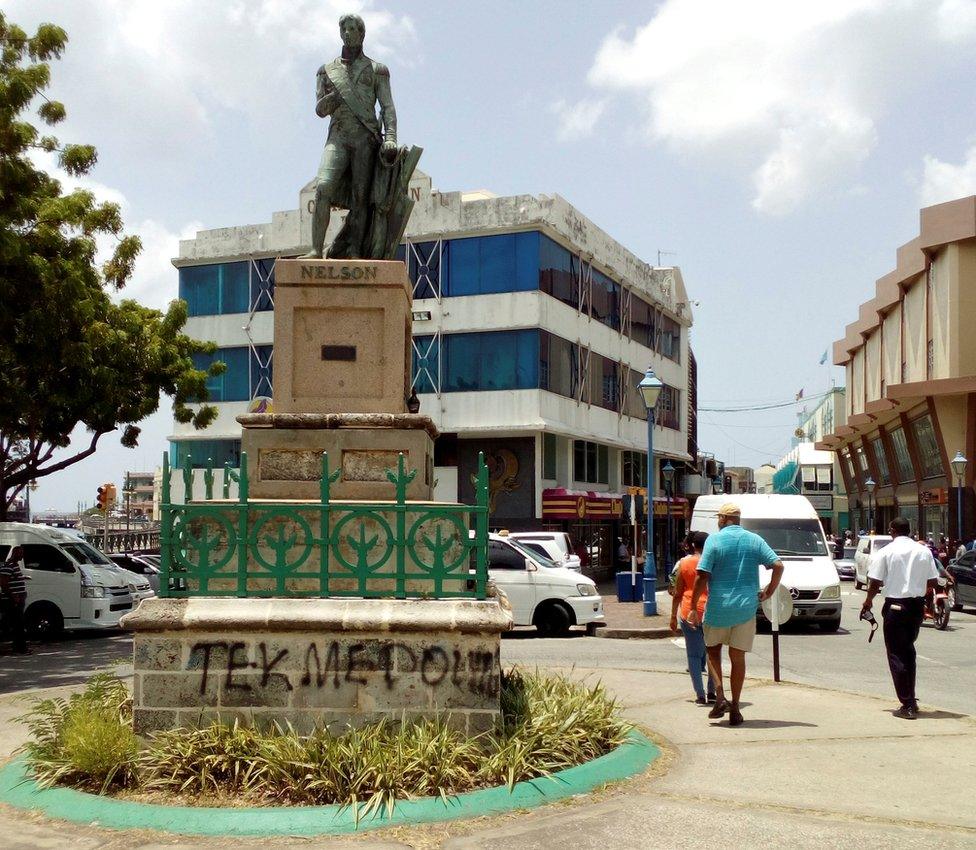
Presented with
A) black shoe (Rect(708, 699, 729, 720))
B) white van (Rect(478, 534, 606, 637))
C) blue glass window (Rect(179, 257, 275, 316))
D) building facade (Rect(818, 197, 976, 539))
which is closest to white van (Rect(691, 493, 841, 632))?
white van (Rect(478, 534, 606, 637))

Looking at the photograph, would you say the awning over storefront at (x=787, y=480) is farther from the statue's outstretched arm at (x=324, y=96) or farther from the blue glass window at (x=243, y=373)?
the statue's outstretched arm at (x=324, y=96)

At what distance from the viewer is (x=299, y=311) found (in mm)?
8352

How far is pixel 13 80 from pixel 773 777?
44.1 ft

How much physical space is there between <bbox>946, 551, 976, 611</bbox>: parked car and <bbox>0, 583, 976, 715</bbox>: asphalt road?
3.30 meters

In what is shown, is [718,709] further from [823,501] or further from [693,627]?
[823,501]

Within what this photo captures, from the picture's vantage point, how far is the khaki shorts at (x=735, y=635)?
8362 mm

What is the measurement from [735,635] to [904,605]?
68.7 inches

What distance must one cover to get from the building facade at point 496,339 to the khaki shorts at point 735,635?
73.3ft

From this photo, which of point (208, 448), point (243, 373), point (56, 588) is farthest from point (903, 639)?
Result: point (208, 448)

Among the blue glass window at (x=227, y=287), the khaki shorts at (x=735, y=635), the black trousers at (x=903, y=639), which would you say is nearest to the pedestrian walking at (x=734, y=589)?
the khaki shorts at (x=735, y=635)

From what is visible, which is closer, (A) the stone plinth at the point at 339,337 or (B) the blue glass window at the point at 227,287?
(A) the stone plinth at the point at 339,337

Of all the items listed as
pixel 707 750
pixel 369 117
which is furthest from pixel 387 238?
pixel 707 750

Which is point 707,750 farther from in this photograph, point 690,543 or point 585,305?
point 585,305

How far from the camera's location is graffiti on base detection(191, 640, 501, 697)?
6809 millimetres
